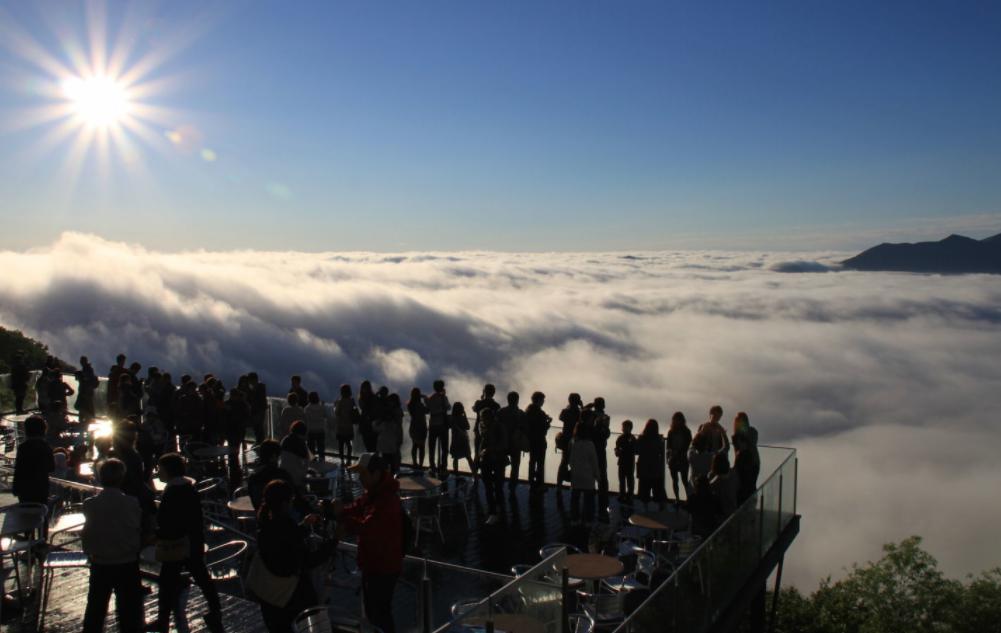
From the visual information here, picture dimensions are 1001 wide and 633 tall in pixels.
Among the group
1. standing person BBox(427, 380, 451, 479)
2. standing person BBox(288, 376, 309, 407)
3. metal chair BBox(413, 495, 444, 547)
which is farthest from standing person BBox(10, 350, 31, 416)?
metal chair BBox(413, 495, 444, 547)

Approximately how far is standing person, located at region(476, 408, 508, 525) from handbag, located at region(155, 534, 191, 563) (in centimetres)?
568

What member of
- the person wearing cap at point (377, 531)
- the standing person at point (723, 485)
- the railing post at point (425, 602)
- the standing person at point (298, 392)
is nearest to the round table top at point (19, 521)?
the person wearing cap at point (377, 531)

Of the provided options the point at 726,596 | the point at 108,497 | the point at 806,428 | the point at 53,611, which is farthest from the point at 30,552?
the point at 806,428

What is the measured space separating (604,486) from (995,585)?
47.2 meters

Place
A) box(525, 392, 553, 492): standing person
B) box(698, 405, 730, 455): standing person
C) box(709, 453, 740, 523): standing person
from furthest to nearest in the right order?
box(525, 392, 553, 492): standing person, box(698, 405, 730, 455): standing person, box(709, 453, 740, 523): standing person

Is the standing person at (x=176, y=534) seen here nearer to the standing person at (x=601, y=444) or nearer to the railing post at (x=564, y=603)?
the railing post at (x=564, y=603)

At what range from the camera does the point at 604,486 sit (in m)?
11.3

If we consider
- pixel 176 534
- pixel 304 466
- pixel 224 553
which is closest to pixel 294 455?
pixel 304 466

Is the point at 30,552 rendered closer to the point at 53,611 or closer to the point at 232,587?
the point at 53,611

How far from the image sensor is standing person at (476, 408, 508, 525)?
10.9m

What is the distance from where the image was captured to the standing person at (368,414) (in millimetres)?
12312

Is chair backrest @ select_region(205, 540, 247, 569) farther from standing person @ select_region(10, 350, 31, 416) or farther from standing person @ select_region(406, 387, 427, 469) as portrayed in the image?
standing person @ select_region(10, 350, 31, 416)

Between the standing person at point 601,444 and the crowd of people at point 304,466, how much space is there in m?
0.02

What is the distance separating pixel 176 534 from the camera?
5.64m
